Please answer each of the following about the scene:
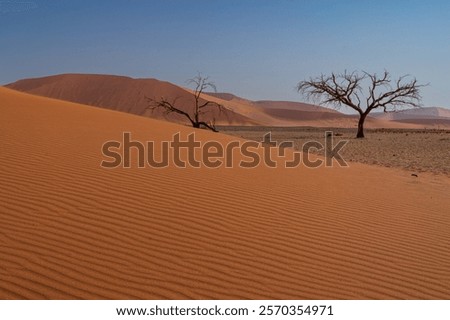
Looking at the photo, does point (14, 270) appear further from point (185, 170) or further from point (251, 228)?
point (185, 170)

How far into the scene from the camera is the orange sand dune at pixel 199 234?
14.1ft

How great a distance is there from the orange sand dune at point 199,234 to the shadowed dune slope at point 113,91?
63.0 meters

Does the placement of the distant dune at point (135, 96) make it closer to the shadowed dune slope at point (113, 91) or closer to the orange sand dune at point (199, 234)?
the shadowed dune slope at point (113, 91)

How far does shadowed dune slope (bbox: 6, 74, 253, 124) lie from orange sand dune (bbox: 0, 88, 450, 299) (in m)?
63.0

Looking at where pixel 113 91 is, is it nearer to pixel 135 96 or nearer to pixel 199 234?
pixel 135 96

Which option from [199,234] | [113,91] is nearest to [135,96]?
[113,91]

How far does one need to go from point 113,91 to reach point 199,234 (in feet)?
288

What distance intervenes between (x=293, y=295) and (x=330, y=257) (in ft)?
3.39

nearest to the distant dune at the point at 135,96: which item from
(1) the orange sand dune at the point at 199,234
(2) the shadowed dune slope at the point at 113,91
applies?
(2) the shadowed dune slope at the point at 113,91

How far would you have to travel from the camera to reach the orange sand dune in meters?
4.30

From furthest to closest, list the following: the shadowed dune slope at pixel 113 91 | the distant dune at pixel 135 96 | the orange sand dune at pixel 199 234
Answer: the distant dune at pixel 135 96 → the shadowed dune slope at pixel 113 91 → the orange sand dune at pixel 199 234

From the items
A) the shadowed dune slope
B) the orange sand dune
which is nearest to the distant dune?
the shadowed dune slope

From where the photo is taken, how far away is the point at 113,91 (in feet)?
294

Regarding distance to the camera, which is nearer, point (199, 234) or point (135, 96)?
point (199, 234)
